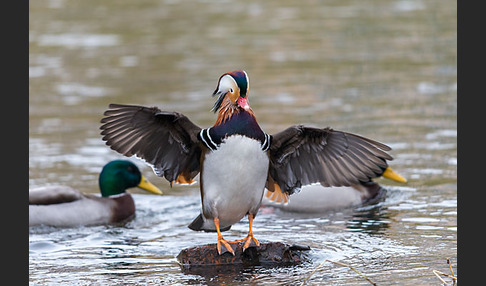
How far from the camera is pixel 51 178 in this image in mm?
11562

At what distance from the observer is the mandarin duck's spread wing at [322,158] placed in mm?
7605

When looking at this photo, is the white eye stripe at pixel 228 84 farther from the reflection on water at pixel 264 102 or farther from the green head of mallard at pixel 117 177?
the green head of mallard at pixel 117 177

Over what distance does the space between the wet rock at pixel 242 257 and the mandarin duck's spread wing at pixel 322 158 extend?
54 centimetres

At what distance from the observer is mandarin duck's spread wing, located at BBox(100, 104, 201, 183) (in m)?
7.59

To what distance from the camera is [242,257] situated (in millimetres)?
7816

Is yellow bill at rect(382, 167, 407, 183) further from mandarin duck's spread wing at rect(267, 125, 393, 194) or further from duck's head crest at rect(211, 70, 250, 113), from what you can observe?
duck's head crest at rect(211, 70, 250, 113)

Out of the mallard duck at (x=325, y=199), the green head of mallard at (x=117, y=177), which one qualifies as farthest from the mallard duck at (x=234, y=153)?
the green head of mallard at (x=117, y=177)

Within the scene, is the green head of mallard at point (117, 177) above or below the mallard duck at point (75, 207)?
above

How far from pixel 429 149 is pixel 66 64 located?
28.3 ft

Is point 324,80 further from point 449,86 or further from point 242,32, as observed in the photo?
point 242,32

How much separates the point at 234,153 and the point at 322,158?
105 centimetres

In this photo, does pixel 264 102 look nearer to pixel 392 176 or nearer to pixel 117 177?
pixel 392 176

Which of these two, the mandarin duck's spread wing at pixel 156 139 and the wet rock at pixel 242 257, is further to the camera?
the wet rock at pixel 242 257

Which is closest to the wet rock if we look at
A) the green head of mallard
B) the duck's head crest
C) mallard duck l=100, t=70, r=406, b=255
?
mallard duck l=100, t=70, r=406, b=255
